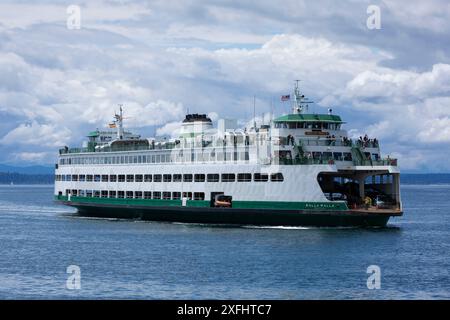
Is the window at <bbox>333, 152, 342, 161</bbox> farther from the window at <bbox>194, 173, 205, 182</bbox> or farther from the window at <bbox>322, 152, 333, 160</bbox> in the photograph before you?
the window at <bbox>194, 173, 205, 182</bbox>

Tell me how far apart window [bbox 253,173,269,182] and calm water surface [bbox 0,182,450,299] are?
146 inches

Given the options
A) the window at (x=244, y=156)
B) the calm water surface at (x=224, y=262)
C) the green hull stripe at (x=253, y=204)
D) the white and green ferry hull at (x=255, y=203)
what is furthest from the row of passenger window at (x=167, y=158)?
the calm water surface at (x=224, y=262)

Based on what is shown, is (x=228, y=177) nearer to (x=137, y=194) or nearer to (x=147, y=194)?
(x=147, y=194)

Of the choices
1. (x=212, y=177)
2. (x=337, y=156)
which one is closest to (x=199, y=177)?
Answer: (x=212, y=177)

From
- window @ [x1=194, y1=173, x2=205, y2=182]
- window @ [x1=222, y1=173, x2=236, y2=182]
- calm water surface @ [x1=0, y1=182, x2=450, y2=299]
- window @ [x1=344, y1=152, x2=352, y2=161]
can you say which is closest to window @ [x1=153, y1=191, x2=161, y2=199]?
window @ [x1=194, y1=173, x2=205, y2=182]

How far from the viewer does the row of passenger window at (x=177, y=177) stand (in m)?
61.3

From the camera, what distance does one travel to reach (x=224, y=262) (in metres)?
45.4

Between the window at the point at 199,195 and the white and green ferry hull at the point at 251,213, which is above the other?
the window at the point at 199,195

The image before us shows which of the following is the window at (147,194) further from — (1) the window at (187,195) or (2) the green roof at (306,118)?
(2) the green roof at (306,118)

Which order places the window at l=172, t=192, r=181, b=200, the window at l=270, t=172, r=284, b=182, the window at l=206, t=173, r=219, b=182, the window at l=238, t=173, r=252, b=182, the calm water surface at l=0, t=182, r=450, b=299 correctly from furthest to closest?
the window at l=172, t=192, r=181, b=200, the window at l=206, t=173, r=219, b=182, the window at l=238, t=173, r=252, b=182, the window at l=270, t=172, r=284, b=182, the calm water surface at l=0, t=182, r=450, b=299

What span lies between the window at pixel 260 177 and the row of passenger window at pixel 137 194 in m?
6.28

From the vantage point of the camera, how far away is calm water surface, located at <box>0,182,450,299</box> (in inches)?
1492
